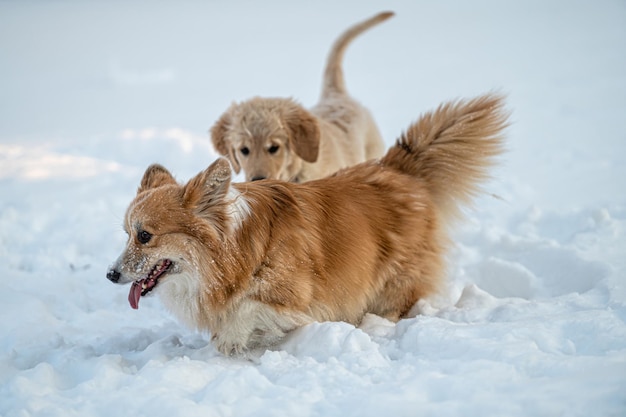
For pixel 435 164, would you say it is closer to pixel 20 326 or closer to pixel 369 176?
pixel 369 176

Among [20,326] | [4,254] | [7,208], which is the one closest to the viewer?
Answer: [20,326]

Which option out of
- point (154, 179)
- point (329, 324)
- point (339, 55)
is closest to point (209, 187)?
point (154, 179)

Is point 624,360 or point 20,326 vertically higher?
point 624,360

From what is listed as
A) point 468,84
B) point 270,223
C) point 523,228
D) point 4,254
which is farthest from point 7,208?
point 468,84

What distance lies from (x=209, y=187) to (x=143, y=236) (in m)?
0.44

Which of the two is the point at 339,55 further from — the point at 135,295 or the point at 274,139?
the point at 135,295

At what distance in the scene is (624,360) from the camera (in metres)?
2.42

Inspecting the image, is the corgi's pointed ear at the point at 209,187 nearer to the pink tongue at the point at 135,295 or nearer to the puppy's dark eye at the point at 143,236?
the puppy's dark eye at the point at 143,236

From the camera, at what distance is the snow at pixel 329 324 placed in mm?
2494

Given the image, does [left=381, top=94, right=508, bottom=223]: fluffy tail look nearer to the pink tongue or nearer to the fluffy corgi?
the fluffy corgi

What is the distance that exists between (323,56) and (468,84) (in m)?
4.45

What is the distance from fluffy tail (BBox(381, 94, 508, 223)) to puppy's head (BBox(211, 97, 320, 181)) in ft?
5.11

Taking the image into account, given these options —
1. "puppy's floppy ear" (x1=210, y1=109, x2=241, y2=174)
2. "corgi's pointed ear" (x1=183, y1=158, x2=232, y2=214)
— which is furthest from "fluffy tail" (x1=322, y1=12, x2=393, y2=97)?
"corgi's pointed ear" (x1=183, y1=158, x2=232, y2=214)

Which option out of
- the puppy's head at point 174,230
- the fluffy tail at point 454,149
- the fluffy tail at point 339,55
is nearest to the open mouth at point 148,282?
the puppy's head at point 174,230
